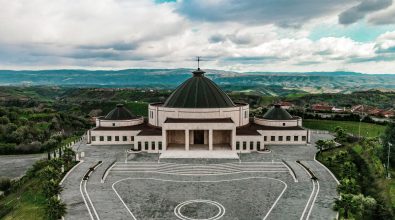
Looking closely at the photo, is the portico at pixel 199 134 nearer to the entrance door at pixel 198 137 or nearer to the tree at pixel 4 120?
the entrance door at pixel 198 137

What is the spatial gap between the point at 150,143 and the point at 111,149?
7.73 m

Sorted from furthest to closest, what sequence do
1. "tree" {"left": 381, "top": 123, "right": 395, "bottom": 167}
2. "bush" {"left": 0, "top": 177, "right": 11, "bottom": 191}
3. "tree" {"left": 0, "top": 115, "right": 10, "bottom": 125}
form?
"tree" {"left": 0, "top": 115, "right": 10, "bottom": 125} < "bush" {"left": 0, "top": 177, "right": 11, "bottom": 191} < "tree" {"left": 381, "top": 123, "right": 395, "bottom": 167}

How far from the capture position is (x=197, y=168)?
46.4m

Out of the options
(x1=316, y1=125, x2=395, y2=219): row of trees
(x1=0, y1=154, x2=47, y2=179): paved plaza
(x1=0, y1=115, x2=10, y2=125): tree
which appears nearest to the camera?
(x1=316, y1=125, x2=395, y2=219): row of trees

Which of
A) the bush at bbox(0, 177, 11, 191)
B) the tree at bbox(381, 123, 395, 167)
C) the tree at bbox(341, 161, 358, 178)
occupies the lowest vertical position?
the bush at bbox(0, 177, 11, 191)

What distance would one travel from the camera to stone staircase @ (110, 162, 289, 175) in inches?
1784

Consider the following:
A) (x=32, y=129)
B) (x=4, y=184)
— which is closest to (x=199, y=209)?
(x=4, y=184)

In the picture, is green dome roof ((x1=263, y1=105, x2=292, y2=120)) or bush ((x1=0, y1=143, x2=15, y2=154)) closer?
green dome roof ((x1=263, y1=105, x2=292, y2=120))

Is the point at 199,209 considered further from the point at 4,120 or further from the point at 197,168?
the point at 4,120

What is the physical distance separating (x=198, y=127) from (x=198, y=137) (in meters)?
5.31

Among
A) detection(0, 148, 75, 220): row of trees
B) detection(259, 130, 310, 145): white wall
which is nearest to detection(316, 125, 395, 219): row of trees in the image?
detection(259, 130, 310, 145): white wall

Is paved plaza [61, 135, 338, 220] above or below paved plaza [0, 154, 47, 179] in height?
above

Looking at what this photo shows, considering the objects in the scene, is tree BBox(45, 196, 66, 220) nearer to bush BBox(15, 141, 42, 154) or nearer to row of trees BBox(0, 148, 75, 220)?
row of trees BBox(0, 148, 75, 220)

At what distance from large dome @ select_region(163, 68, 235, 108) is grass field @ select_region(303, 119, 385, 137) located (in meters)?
31.0
